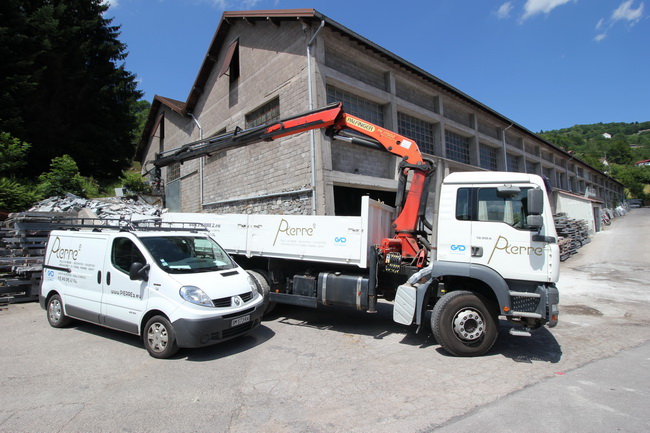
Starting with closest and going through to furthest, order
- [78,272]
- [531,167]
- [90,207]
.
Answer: [78,272] < [90,207] < [531,167]

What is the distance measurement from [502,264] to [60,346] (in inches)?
272

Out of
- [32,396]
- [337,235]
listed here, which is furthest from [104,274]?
[337,235]

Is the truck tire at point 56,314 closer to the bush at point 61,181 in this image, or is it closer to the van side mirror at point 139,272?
the van side mirror at point 139,272

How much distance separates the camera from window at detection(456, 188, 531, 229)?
5130mm

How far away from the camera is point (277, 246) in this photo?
685 centimetres

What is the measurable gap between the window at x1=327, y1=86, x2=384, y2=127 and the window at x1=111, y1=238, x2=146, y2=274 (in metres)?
9.01

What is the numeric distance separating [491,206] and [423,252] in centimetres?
140

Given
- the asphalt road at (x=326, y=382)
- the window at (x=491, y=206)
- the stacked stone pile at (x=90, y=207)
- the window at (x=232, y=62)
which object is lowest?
the asphalt road at (x=326, y=382)

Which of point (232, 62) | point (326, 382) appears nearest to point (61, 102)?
point (232, 62)

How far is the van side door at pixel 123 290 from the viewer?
204 inches

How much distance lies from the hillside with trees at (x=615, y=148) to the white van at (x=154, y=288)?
2041 inches

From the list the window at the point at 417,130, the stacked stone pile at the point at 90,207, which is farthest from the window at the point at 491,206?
the stacked stone pile at the point at 90,207

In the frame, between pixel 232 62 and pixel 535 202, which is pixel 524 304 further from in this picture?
pixel 232 62

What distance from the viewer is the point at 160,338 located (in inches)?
194
